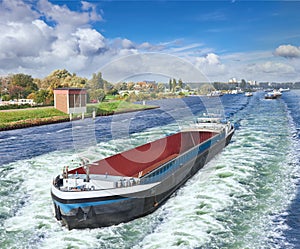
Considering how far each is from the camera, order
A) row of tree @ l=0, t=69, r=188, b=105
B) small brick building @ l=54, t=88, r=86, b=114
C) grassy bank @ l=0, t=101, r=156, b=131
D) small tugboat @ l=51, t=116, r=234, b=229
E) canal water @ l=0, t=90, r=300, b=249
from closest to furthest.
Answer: canal water @ l=0, t=90, r=300, b=249 → small tugboat @ l=51, t=116, r=234, b=229 → grassy bank @ l=0, t=101, r=156, b=131 → small brick building @ l=54, t=88, r=86, b=114 → row of tree @ l=0, t=69, r=188, b=105

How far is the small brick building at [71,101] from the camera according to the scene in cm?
6631

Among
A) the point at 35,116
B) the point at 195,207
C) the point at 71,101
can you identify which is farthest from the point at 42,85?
the point at 195,207

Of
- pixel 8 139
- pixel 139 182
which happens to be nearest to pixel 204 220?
pixel 139 182

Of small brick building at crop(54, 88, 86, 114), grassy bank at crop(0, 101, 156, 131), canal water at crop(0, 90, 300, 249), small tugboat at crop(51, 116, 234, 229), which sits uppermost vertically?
small brick building at crop(54, 88, 86, 114)

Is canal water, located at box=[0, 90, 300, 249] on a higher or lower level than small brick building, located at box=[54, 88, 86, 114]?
lower

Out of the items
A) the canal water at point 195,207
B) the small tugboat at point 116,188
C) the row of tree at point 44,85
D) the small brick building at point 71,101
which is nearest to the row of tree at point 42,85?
the row of tree at point 44,85

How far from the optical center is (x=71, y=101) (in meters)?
67.5

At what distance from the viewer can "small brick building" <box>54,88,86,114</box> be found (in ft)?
218

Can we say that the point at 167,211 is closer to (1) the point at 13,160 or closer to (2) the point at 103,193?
(2) the point at 103,193

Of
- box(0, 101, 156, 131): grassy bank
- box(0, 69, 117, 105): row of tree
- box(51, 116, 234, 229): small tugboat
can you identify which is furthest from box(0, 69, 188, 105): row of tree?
box(51, 116, 234, 229): small tugboat

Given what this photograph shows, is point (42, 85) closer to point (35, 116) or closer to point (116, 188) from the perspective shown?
point (35, 116)

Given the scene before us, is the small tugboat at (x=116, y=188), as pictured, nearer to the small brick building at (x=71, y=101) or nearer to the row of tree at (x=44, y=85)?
the row of tree at (x=44, y=85)

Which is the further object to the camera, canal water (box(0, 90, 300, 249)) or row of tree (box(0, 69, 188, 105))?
row of tree (box(0, 69, 188, 105))

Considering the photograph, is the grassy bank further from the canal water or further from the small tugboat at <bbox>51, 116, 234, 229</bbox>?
the small tugboat at <bbox>51, 116, 234, 229</bbox>
